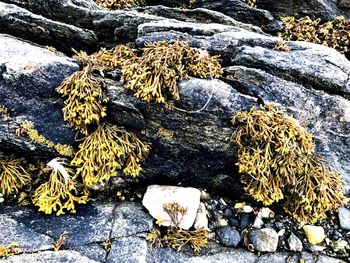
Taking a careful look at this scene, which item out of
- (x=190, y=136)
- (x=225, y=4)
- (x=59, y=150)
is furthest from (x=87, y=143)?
(x=225, y=4)

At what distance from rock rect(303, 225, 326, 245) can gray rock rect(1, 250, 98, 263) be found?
3334mm

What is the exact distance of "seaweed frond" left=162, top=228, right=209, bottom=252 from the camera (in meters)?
5.23

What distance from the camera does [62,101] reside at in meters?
5.57

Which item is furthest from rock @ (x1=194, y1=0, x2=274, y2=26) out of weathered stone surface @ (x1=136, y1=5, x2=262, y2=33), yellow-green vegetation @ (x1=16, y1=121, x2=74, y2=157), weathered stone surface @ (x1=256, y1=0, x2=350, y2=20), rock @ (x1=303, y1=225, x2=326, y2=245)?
yellow-green vegetation @ (x1=16, y1=121, x2=74, y2=157)

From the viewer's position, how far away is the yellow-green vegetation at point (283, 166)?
5406 mm

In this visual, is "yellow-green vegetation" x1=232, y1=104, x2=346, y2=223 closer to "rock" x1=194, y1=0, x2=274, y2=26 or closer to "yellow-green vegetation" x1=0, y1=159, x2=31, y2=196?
"yellow-green vegetation" x1=0, y1=159, x2=31, y2=196

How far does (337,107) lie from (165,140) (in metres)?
3.08

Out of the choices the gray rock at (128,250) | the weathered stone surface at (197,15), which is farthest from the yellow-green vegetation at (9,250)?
the weathered stone surface at (197,15)

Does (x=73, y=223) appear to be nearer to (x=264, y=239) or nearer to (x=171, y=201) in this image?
(x=171, y=201)

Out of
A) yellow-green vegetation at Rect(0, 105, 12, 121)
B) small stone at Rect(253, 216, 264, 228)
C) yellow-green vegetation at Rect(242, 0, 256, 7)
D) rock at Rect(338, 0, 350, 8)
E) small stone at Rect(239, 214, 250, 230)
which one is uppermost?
rock at Rect(338, 0, 350, 8)

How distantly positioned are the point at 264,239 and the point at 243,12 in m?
5.66

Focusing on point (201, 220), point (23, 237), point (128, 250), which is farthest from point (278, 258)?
point (23, 237)

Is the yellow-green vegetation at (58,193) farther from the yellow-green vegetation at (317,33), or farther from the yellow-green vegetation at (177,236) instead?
the yellow-green vegetation at (317,33)

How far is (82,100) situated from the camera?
5410 millimetres
